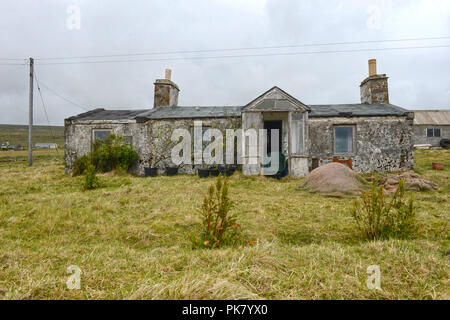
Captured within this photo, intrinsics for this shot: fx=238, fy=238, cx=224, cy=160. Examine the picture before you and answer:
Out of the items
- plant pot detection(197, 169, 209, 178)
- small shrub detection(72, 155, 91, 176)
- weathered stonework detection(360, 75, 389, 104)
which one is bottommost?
plant pot detection(197, 169, 209, 178)

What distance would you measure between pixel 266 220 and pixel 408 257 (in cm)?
257

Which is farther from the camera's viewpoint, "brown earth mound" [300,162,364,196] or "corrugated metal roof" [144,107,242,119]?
"corrugated metal roof" [144,107,242,119]

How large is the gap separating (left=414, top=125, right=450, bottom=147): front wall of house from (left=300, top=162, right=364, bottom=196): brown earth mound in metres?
27.5

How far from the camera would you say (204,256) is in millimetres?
2836

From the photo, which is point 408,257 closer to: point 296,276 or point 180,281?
point 296,276

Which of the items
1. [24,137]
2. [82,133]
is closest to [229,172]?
[82,133]

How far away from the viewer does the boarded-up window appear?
1152 centimetres

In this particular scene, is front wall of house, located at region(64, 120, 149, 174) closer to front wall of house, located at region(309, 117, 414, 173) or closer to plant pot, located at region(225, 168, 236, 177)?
plant pot, located at region(225, 168, 236, 177)

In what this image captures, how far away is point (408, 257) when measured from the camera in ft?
8.68

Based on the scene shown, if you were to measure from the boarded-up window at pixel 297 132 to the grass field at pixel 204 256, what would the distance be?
5912 millimetres

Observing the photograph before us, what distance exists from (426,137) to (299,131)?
26.3 metres
